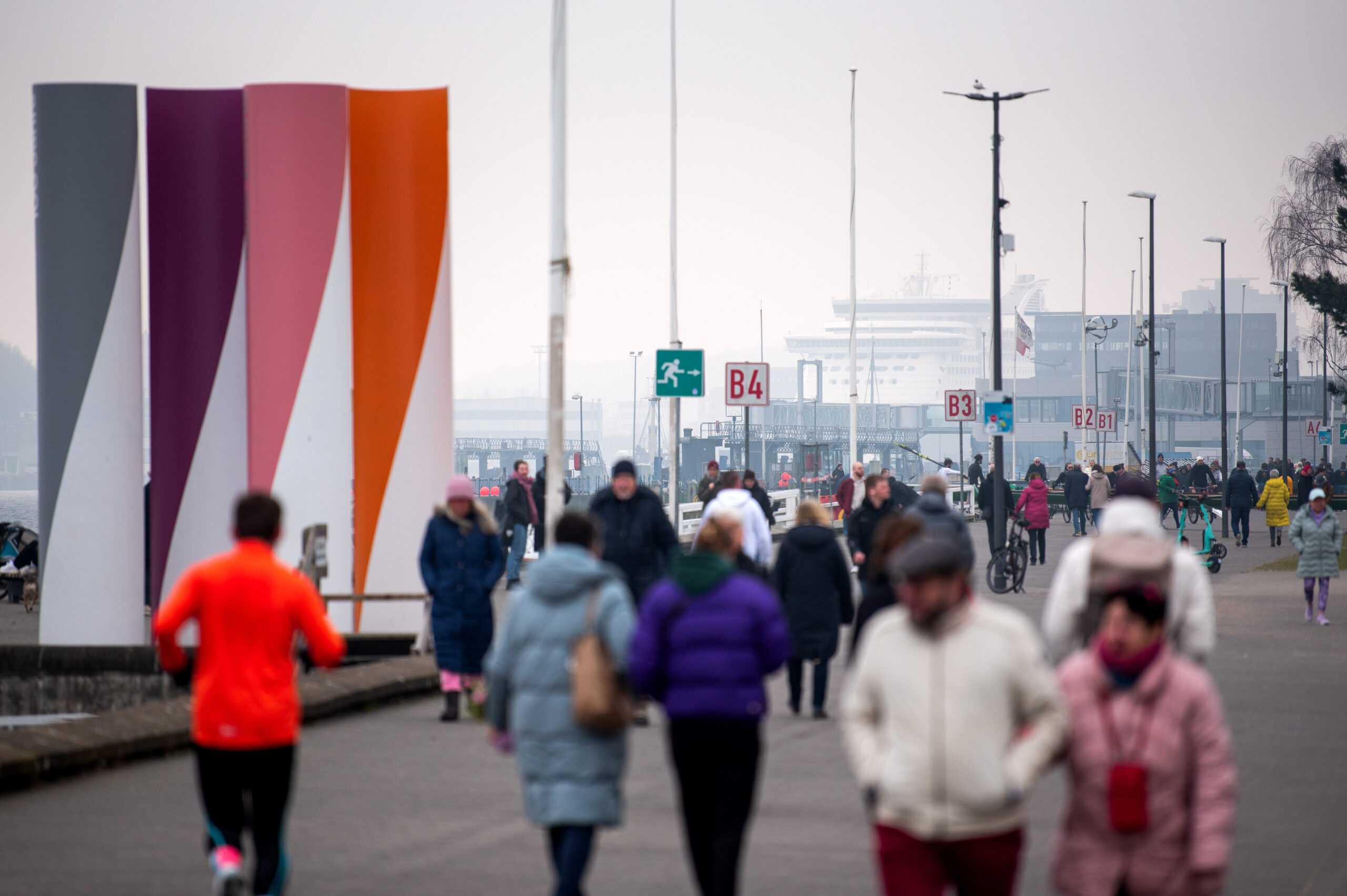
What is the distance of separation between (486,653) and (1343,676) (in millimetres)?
7389

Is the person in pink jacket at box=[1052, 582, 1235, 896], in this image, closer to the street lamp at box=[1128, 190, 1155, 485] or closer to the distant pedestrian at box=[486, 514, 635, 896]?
the distant pedestrian at box=[486, 514, 635, 896]

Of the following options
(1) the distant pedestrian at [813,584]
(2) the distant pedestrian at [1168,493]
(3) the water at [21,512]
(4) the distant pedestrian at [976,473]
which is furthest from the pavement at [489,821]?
(3) the water at [21,512]

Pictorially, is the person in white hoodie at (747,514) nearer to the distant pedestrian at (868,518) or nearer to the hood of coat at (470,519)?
the distant pedestrian at (868,518)

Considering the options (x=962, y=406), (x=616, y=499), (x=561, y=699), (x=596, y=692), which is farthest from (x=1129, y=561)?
(x=962, y=406)

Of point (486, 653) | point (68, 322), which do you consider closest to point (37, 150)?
point (68, 322)

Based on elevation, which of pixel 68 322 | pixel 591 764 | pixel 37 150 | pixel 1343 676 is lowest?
pixel 1343 676

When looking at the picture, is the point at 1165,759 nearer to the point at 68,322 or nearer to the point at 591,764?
the point at 591,764

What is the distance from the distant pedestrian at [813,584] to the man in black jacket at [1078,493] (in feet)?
77.9

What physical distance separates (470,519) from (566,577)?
601cm

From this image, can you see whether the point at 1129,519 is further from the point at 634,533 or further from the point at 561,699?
the point at 634,533

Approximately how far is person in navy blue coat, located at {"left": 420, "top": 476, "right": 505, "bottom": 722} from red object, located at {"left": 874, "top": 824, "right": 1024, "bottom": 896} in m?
7.15

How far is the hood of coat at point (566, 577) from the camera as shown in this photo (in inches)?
224

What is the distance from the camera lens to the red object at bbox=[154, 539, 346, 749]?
570 centimetres

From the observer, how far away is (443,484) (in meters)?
17.1
